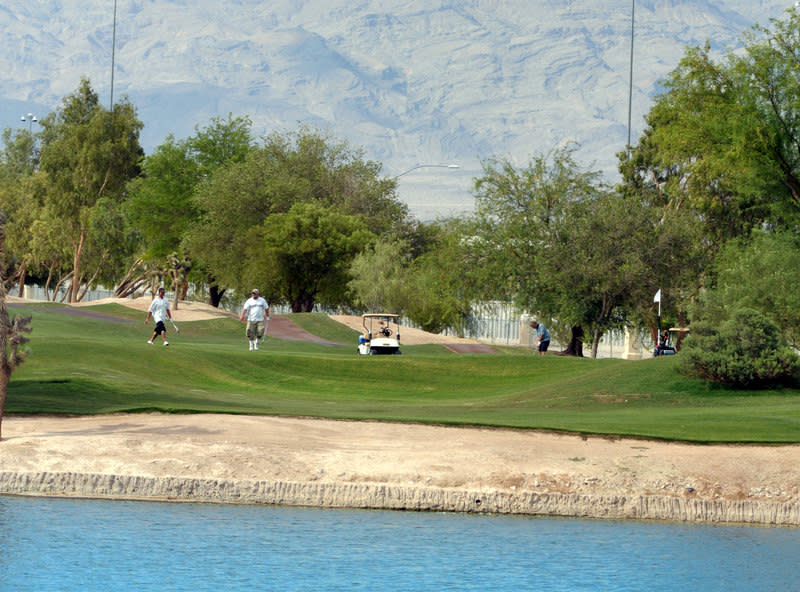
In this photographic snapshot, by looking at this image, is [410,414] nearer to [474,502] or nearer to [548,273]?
[474,502]

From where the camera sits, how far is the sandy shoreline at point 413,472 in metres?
15.7

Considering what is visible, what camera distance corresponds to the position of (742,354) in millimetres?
26125

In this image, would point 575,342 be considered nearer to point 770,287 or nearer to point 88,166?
point 770,287

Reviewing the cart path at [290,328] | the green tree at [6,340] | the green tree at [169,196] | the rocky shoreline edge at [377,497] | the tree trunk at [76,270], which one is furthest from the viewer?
the tree trunk at [76,270]

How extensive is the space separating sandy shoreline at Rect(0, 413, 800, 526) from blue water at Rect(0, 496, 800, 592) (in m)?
0.41

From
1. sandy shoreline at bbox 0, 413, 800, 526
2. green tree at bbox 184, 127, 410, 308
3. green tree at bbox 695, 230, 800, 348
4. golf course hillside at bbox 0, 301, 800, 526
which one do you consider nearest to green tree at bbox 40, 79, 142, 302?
green tree at bbox 184, 127, 410, 308

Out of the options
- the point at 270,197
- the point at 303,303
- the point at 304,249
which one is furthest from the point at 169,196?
the point at 304,249

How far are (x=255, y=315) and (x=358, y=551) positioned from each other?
79.6 ft

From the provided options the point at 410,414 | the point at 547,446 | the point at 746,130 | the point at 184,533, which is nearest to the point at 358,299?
the point at 746,130

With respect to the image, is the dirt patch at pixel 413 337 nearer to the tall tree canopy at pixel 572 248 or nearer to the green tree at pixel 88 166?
the tall tree canopy at pixel 572 248

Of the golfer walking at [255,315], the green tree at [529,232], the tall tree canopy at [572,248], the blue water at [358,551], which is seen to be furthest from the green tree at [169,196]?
the blue water at [358,551]

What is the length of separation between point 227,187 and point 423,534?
5884 centimetres

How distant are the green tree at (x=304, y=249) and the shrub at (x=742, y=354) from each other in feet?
133

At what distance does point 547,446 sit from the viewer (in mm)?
18062
